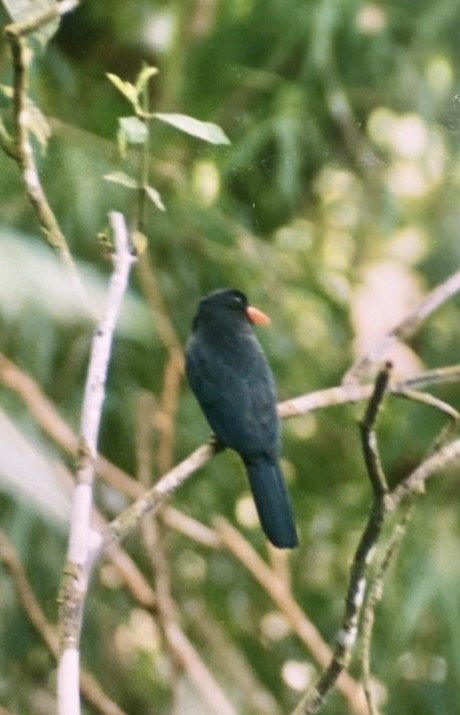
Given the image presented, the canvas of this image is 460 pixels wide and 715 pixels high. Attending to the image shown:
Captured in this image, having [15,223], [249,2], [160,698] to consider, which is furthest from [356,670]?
[249,2]

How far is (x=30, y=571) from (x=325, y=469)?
367mm

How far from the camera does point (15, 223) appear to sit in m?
1.15

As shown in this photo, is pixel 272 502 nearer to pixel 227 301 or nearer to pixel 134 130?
pixel 227 301

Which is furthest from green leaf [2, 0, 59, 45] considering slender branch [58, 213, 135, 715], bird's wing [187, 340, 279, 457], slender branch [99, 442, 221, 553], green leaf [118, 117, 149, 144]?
bird's wing [187, 340, 279, 457]

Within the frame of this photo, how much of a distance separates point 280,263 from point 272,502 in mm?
446

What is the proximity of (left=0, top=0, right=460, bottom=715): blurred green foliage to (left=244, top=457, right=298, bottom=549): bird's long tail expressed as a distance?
0.81ft

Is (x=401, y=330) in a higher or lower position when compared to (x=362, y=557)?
higher

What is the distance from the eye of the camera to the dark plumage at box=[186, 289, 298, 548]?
99 centimetres

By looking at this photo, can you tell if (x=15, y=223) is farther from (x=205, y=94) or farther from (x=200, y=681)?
(x=200, y=681)

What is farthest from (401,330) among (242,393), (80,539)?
(80,539)

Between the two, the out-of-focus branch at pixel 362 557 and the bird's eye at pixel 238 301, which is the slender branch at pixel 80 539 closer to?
the out-of-focus branch at pixel 362 557

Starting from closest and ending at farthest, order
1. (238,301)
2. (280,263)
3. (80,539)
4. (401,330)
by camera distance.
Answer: (80,539) → (401,330) → (238,301) → (280,263)

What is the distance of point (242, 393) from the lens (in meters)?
1.09

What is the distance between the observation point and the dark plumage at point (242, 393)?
989mm
